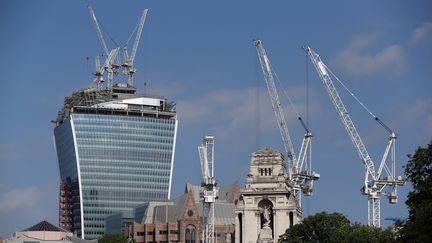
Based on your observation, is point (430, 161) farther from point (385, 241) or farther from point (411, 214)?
point (385, 241)

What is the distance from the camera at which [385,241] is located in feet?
629

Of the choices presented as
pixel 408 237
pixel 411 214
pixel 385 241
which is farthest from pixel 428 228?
pixel 385 241

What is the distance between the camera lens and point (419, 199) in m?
174

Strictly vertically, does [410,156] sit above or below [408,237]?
above

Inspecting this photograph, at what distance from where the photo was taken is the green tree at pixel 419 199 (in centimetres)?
16275

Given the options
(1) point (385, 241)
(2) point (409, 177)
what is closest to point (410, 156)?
(2) point (409, 177)

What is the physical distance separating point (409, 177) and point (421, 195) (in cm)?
531

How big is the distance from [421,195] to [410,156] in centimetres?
942

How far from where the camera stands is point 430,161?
177250 mm

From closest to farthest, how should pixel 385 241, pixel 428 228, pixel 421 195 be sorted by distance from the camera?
pixel 428 228 → pixel 421 195 → pixel 385 241

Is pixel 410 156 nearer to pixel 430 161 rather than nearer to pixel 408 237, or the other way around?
pixel 430 161

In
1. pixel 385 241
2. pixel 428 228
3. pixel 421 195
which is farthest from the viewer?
pixel 385 241

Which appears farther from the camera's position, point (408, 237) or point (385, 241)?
point (385, 241)

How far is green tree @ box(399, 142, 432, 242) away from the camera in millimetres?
162750
